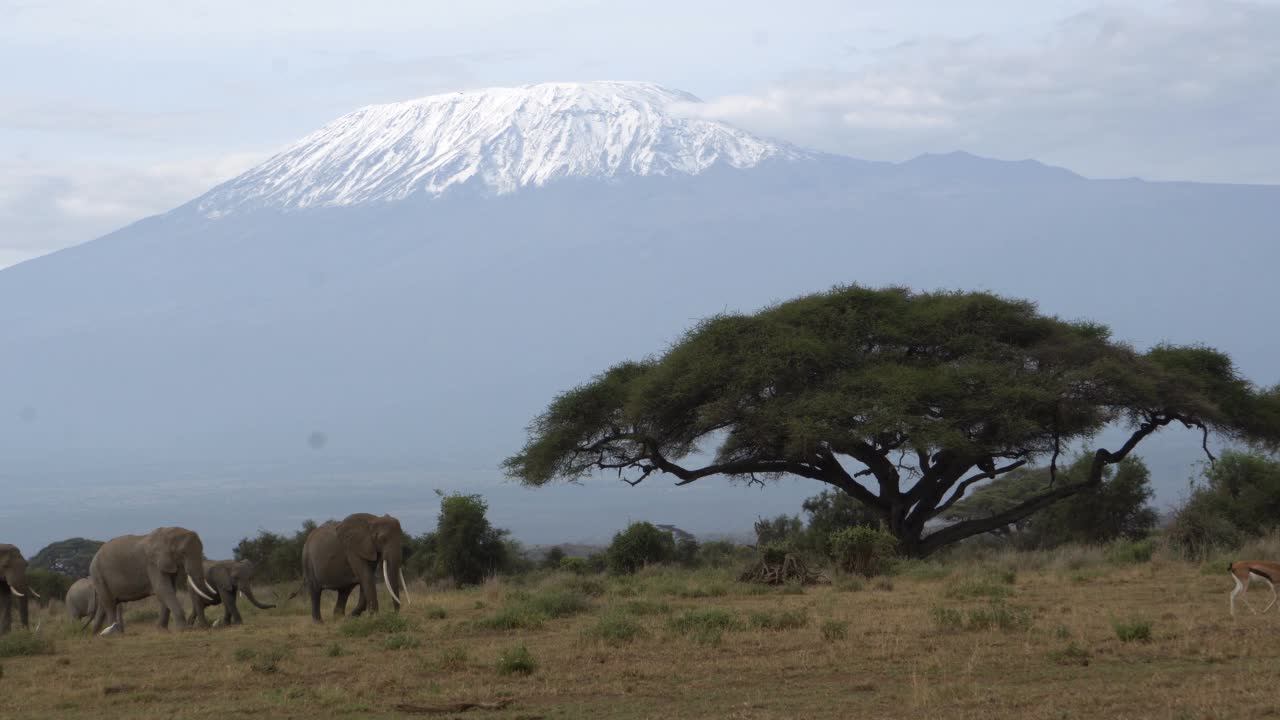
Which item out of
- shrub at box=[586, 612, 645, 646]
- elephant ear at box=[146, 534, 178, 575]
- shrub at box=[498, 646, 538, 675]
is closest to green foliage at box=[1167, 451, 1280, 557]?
shrub at box=[586, 612, 645, 646]

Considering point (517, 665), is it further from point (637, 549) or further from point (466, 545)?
point (466, 545)

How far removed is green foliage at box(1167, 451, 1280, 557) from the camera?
1161 inches

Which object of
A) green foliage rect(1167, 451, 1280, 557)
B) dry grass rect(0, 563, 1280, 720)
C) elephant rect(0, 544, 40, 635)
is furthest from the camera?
green foliage rect(1167, 451, 1280, 557)

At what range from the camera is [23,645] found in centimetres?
1973

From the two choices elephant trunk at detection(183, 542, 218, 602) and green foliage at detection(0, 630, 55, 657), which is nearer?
green foliage at detection(0, 630, 55, 657)

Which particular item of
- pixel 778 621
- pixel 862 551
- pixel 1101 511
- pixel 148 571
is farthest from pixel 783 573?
pixel 1101 511

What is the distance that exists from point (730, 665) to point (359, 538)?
8.46m

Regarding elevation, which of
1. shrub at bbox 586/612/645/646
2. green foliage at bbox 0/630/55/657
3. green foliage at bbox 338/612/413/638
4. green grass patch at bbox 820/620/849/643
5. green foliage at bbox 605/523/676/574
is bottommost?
green grass patch at bbox 820/620/849/643

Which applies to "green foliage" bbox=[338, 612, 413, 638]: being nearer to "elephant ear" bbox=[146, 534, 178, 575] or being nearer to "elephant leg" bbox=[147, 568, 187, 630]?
"elephant leg" bbox=[147, 568, 187, 630]

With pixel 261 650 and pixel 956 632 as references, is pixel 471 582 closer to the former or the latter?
pixel 261 650

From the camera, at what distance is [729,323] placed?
3625 centimetres

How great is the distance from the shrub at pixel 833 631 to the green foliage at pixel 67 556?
39388mm

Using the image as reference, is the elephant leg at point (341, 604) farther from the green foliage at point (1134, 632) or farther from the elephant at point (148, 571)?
the green foliage at point (1134, 632)

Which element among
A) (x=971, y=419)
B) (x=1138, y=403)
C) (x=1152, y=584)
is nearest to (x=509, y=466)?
(x=971, y=419)
